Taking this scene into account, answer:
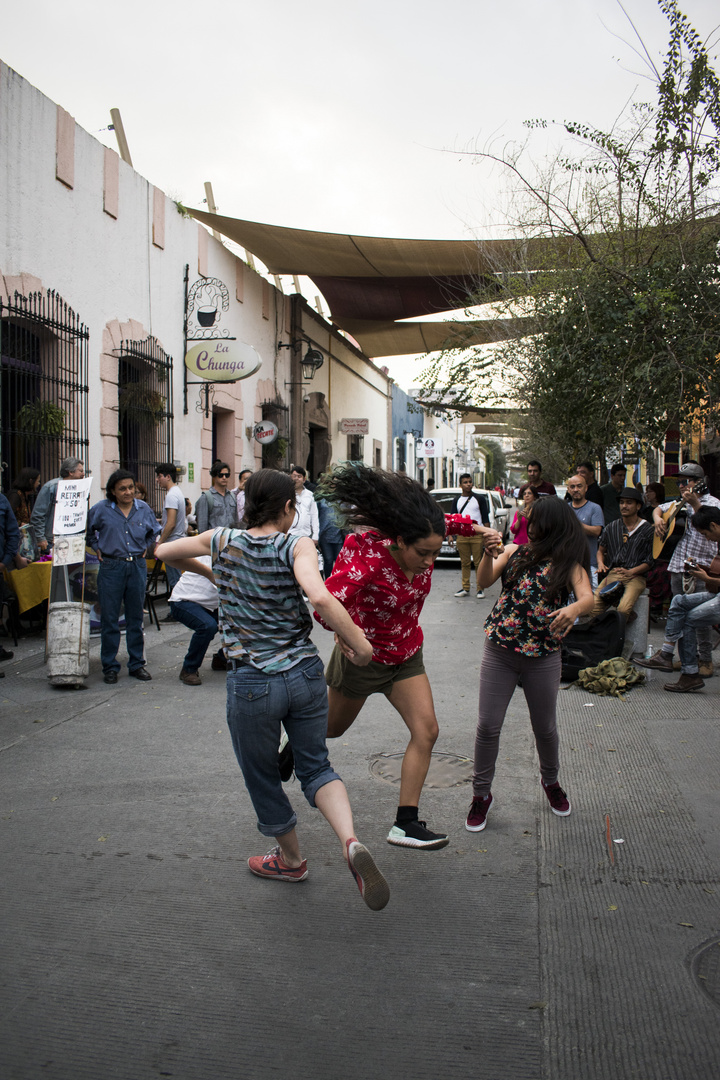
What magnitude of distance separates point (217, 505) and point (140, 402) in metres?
4.64

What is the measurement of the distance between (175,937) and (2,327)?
8170 mm

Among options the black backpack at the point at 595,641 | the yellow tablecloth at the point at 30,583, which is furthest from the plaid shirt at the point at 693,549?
the yellow tablecloth at the point at 30,583

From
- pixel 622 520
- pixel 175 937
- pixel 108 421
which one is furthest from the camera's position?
pixel 108 421

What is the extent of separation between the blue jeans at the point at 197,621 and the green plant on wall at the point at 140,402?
5785 millimetres

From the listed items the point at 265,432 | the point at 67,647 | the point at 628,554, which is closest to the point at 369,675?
the point at 67,647

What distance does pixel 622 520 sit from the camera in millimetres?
8461

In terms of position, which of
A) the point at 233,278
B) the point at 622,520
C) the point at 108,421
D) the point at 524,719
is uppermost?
the point at 233,278

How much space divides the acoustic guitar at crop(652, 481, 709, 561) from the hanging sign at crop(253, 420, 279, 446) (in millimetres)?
10173

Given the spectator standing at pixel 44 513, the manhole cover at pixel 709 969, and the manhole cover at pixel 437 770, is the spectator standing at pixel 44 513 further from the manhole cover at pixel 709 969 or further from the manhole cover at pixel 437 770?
the manhole cover at pixel 709 969

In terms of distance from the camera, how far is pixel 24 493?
9336mm

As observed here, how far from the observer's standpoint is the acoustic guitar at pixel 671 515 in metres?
8.78

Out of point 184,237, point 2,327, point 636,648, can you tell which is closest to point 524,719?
point 636,648

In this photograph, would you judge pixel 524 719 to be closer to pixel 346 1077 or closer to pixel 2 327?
pixel 346 1077

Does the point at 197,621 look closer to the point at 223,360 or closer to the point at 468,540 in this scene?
the point at 468,540
